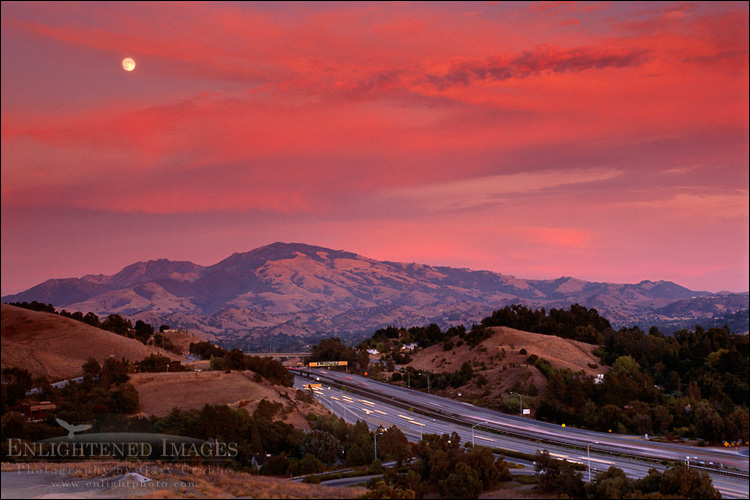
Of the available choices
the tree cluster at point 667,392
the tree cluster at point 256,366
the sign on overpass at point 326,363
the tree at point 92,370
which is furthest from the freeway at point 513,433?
the sign on overpass at point 326,363

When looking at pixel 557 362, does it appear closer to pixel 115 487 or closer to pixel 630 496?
pixel 630 496

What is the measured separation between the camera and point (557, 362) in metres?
136

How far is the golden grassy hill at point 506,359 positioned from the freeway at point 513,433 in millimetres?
13629

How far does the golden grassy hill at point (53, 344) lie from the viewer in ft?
329

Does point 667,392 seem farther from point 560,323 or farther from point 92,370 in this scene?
point 92,370

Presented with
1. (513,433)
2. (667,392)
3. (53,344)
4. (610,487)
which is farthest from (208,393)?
(667,392)

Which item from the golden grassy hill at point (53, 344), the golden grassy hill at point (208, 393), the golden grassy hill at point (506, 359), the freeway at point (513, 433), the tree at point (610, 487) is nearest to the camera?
the tree at point (610, 487)

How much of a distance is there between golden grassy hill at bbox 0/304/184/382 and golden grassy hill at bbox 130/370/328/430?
1876 cm

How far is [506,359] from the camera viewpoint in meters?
142

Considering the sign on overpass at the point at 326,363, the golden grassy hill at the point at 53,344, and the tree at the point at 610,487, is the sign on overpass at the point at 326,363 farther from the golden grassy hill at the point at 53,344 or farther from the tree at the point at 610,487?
the tree at the point at 610,487

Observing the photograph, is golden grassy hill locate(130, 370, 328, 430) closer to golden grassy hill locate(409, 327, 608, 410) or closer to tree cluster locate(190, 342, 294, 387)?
tree cluster locate(190, 342, 294, 387)

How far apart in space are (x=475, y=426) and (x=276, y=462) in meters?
37.8

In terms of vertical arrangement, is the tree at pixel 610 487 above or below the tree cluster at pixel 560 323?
below

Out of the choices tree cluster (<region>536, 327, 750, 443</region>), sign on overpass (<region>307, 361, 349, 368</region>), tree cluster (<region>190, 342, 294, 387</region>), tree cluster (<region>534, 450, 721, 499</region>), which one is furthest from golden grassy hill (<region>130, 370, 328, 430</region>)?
sign on overpass (<region>307, 361, 349, 368</region>)
